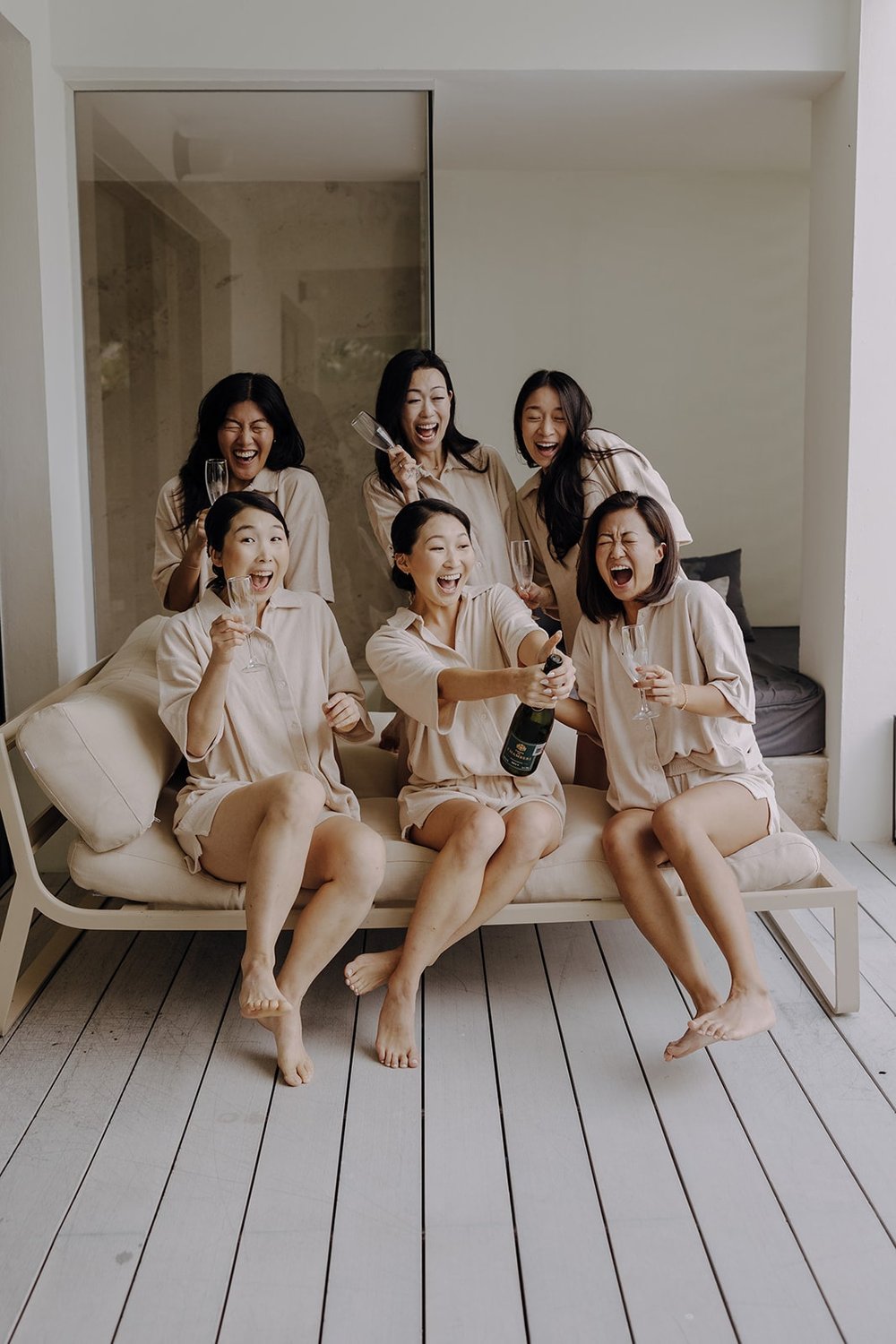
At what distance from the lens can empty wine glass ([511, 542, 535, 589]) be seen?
9.12ft

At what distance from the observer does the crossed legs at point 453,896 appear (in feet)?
8.47

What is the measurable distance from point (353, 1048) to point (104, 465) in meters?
2.19

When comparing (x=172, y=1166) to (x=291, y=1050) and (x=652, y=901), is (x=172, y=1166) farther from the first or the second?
(x=652, y=901)

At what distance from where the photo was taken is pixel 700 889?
2570 millimetres

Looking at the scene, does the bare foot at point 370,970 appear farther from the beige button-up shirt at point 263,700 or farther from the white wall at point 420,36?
the white wall at point 420,36

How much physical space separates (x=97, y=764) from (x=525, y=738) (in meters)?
0.94

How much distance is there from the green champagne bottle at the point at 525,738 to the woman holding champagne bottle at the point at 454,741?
0.27 ft

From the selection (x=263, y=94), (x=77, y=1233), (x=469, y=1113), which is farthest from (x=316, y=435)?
(x=77, y=1233)

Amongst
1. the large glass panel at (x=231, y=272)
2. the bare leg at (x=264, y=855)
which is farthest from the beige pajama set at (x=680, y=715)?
the large glass panel at (x=231, y=272)

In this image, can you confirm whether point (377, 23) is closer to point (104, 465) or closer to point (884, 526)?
point (104, 465)

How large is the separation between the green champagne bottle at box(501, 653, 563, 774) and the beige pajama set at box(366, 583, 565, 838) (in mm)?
90

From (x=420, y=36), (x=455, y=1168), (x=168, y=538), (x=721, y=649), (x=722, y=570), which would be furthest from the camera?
(x=722, y=570)

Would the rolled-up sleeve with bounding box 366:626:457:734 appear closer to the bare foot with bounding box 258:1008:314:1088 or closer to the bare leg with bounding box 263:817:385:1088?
the bare leg with bounding box 263:817:385:1088

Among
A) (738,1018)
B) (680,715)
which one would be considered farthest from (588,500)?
(738,1018)
